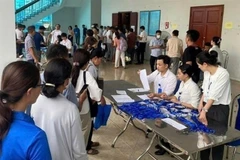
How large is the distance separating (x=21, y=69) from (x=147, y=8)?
10185 mm

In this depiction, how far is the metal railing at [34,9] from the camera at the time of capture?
45.9 ft

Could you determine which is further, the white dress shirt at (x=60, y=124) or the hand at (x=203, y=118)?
the hand at (x=203, y=118)

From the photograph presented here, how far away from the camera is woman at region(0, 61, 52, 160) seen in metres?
0.92

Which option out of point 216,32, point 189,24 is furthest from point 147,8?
point 216,32

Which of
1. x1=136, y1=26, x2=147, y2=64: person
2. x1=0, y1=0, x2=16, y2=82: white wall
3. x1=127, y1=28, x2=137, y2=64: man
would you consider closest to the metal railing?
x1=127, y1=28, x2=137, y2=64: man

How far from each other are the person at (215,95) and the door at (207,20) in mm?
5745

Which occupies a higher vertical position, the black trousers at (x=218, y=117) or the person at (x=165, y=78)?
the person at (x=165, y=78)

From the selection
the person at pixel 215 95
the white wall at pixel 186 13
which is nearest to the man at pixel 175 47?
the white wall at pixel 186 13

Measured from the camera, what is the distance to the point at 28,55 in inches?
219

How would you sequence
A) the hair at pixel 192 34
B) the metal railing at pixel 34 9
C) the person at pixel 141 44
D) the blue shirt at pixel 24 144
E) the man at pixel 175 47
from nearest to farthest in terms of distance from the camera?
the blue shirt at pixel 24 144
the hair at pixel 192 34
the man at pixel 175 47
the person at pixel 141 44
the metal railing at pixel 34 9

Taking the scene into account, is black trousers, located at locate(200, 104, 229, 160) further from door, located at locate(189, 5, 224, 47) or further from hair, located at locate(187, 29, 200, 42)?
door, located at locate(189, 5, 224, 47)

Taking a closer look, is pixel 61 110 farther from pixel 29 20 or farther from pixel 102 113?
pixel 29 20

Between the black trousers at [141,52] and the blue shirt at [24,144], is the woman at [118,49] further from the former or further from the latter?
the blue shirt at [24,144]

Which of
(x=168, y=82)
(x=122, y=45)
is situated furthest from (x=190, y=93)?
(x=122, y=45)
